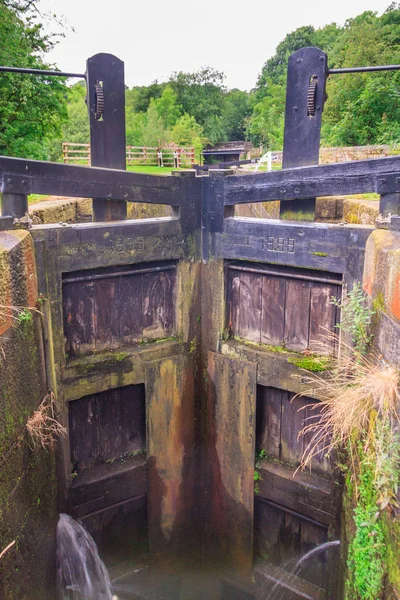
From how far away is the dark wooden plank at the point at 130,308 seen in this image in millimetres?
4500

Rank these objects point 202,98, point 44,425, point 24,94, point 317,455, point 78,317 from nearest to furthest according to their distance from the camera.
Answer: point 44,425
point 78,317
point 317,455
point 24,94
point 202,98

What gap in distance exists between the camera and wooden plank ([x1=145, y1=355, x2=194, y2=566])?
15.7ft

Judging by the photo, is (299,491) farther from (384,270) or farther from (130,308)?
(384,270)

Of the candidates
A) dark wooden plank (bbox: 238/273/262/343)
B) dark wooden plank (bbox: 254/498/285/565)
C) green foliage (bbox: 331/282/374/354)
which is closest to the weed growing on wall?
green foliage (bbox: 331/282/374/354)

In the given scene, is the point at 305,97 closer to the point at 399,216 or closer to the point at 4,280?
the point at 399,216

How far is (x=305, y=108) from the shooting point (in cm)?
403

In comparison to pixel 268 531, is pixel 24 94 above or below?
above

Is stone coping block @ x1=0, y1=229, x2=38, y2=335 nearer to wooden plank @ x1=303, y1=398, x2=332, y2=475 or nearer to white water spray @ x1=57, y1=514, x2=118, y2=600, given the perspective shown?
white water spray @ x1=57, y1=514, x2=118, y2=600

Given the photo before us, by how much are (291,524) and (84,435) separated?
2.13 metres

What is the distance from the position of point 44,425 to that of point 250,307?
207cm

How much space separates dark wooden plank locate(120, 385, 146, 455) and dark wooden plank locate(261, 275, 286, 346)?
1.32 meters

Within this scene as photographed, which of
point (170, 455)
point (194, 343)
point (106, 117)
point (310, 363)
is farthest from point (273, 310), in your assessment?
point (106, 117)

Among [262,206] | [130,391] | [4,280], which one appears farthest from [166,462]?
[262,206]

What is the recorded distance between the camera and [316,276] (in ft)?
13.5
